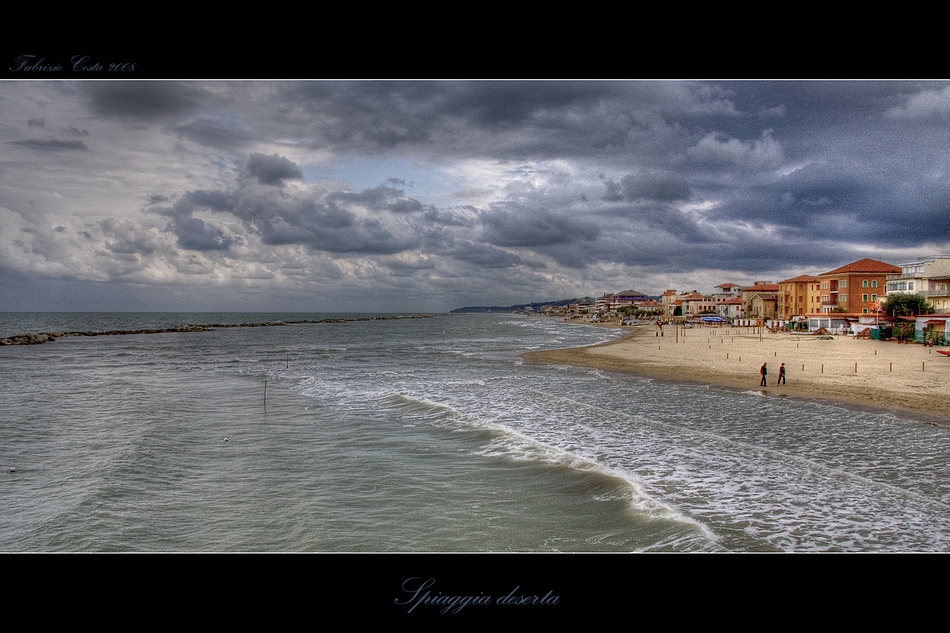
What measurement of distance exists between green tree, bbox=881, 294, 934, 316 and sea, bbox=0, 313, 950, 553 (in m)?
40.4

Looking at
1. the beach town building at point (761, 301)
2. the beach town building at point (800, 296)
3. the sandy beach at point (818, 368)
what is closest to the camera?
the sandy beach at point (818, 368)

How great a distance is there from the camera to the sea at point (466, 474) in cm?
827

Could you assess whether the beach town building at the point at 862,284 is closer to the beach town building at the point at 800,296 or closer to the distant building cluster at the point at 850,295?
the distant building cluster at the point at 850,295

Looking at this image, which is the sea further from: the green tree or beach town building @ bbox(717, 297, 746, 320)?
beach town building @ bbox(717, 297, 746, 320)

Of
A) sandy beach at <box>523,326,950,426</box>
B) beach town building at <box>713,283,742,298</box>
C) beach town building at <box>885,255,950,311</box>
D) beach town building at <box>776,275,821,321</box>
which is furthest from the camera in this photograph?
beach town building at <box>713,283,742,298</box>

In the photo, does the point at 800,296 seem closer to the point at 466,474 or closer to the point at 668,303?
the point at 668,303

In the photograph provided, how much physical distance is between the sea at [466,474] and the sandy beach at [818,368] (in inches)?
103

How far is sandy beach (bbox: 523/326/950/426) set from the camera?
66.7 ft

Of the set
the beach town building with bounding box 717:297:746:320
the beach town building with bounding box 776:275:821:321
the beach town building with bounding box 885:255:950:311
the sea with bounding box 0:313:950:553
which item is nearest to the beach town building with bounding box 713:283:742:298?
the beach town building with bounding box 717:297:746:320

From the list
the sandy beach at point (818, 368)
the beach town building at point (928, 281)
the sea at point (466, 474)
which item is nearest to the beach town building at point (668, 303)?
the beach town building at point (928, 281)

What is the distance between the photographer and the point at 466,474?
11.5m
